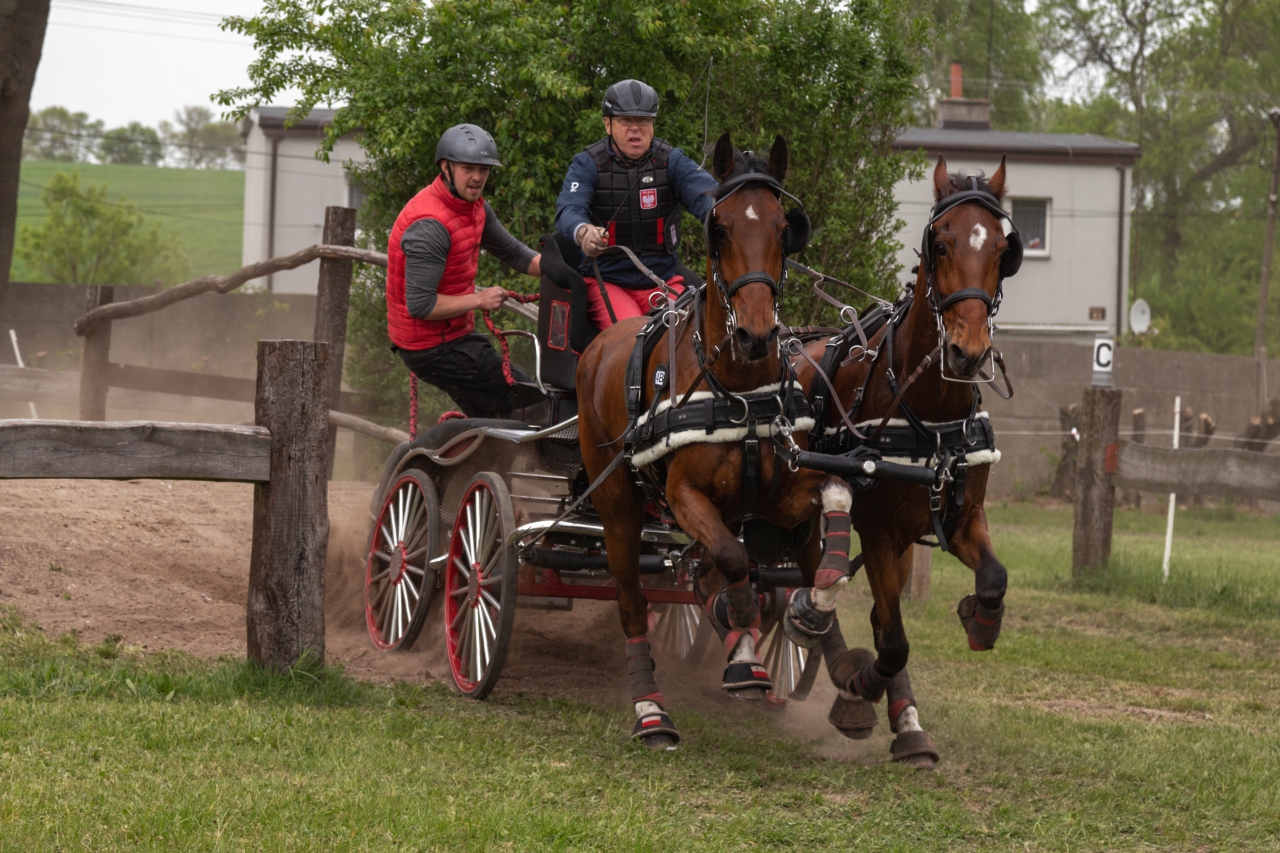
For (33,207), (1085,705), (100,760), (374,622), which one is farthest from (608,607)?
(33,207)

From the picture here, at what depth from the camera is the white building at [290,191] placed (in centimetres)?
2741

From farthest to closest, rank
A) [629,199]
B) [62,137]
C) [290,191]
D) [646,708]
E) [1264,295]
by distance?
[62,137] < [290,191] < [1264,295] < [629,199] < [646,708]

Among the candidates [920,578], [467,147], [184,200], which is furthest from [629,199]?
[184,200]

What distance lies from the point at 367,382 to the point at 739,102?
461cm

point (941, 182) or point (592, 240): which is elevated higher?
point (941, 182)

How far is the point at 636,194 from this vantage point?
6883 mm

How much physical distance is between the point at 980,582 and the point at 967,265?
1.21 meters

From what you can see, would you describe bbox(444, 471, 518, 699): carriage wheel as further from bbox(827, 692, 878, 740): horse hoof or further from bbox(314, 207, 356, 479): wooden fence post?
bbox(314, 207, 356, 479): wooden fence post

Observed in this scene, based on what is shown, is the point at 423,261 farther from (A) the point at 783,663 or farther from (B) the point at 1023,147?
(B) the point at 1023,147

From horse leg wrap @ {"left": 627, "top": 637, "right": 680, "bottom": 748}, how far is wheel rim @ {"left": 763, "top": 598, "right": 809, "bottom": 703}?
3.74 feet

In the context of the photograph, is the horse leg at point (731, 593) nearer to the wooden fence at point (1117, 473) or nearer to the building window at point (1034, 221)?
the wooden fence at point (1117, 473)

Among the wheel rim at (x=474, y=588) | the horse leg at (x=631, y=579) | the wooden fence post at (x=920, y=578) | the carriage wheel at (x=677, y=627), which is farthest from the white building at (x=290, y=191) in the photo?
the horse leg at (x=631, y=579)

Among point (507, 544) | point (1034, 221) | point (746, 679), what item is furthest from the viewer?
point (1034, 221)

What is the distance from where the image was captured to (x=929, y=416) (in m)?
5.37
